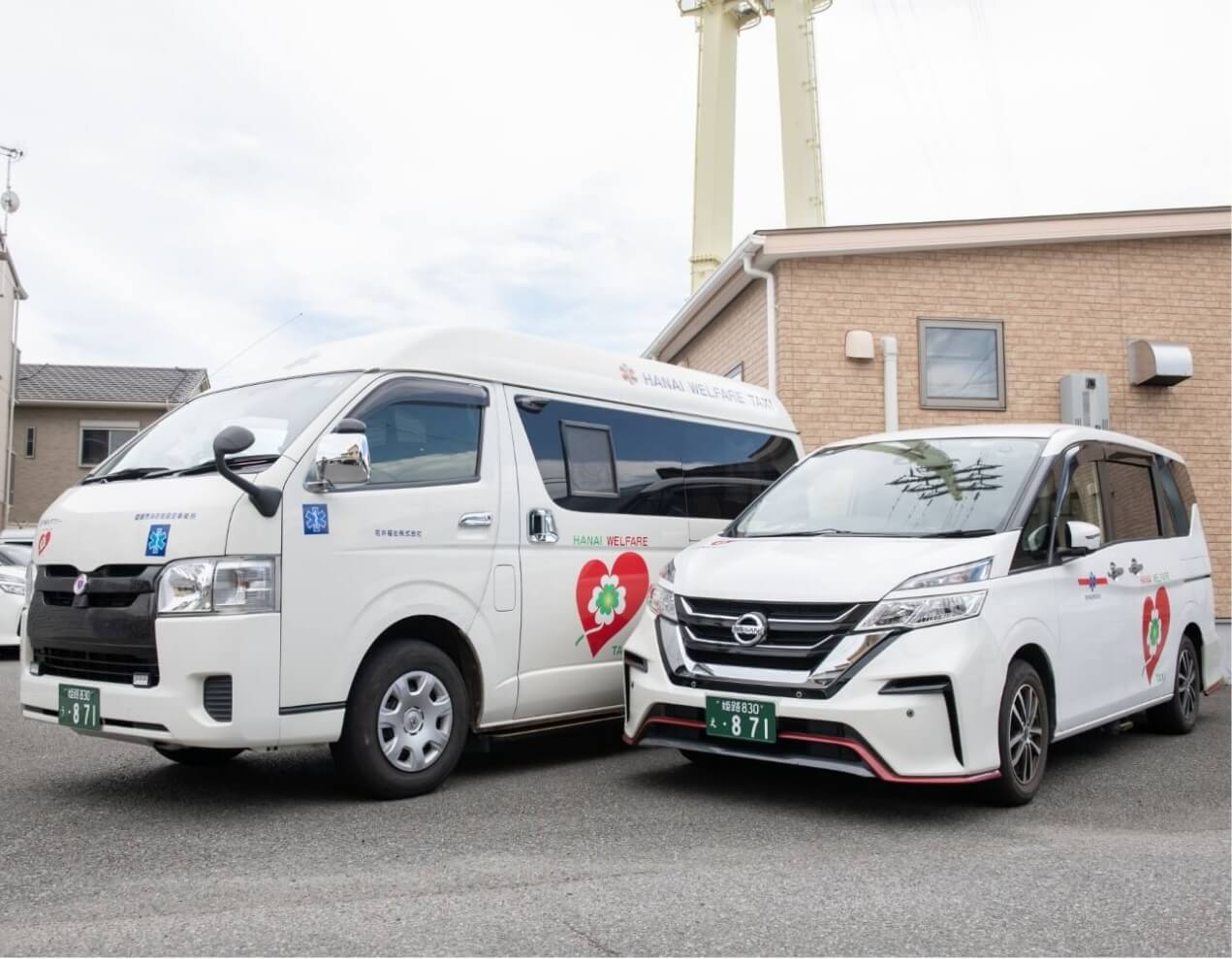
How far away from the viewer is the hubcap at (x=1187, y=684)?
793 cm

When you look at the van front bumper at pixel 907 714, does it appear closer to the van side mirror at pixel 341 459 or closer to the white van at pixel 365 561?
the white van at pixel 365 561

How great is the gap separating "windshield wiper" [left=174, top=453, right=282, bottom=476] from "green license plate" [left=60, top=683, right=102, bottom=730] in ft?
3.44

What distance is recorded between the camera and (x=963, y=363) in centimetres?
1243

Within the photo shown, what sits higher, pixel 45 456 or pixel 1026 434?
pixel 45 456

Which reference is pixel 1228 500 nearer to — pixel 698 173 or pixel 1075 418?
pixel 1075 418

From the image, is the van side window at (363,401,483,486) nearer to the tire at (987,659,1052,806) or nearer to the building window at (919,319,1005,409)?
the tire at (987,659,1052,806)

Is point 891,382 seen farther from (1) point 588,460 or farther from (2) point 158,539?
(2) point 158,539

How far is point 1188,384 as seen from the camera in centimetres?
1273

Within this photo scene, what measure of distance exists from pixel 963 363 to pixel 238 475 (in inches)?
357

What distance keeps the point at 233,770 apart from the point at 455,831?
6.69 ft

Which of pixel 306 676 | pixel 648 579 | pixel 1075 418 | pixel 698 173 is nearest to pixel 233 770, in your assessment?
pixel 306 676

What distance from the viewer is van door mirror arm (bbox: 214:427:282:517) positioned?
5004 millimetres

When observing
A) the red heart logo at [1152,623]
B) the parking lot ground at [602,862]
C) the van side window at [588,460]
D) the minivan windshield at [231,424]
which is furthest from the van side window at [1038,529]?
the minivan windshield at [231,424]

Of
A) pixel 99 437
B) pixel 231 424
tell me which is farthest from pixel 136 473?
pixel 99 437
